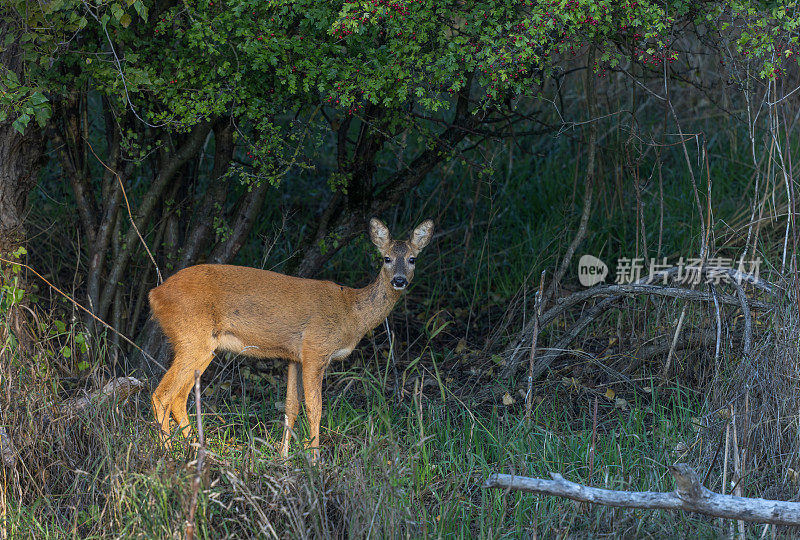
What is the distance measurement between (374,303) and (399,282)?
11.9 inches

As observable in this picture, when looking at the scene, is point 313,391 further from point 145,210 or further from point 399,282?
point 145,210

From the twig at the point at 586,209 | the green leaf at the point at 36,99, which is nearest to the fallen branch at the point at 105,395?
the green leaf at the point at 36,99

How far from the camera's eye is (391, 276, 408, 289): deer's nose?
603 centimetres

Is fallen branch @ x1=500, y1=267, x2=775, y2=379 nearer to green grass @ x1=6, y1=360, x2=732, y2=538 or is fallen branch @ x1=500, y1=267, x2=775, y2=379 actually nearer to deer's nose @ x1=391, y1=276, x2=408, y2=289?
green grass @ x1=6, y1=360, x2=732, y2=538

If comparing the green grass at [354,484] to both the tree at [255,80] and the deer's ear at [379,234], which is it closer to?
the deer's ear at [379,234]

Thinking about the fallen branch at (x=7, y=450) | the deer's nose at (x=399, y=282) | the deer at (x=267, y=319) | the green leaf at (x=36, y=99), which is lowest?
the fallen branch at (x=7, y=450)

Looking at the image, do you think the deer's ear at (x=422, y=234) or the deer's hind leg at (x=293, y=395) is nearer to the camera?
the deer's hind leg at (x=293, y=395)

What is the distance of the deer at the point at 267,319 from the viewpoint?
577 cm

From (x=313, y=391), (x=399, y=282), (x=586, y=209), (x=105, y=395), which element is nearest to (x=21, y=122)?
(x=105, y=395)

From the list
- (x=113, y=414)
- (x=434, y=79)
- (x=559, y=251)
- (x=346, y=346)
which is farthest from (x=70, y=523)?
(x=559, y=251)

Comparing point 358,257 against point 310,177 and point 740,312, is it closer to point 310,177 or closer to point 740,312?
point 310,177

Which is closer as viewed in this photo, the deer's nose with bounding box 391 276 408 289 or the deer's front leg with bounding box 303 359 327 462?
the deer's front leg with bounding box 303 359 327 462

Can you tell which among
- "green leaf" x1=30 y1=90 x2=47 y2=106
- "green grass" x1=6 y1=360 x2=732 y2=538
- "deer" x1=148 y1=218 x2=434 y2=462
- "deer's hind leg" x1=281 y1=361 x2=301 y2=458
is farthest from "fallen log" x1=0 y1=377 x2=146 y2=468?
"green leaf" x1=30 y1=90 x2=47 y2=106

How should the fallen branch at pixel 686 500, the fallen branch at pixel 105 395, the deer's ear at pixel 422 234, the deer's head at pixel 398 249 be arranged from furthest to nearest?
the deer's ear at pixel 422 234 < the deer's head at pixel 398 249 < the fallen branch at pixel 105 395 < the fallen branch at pixel 686 500
